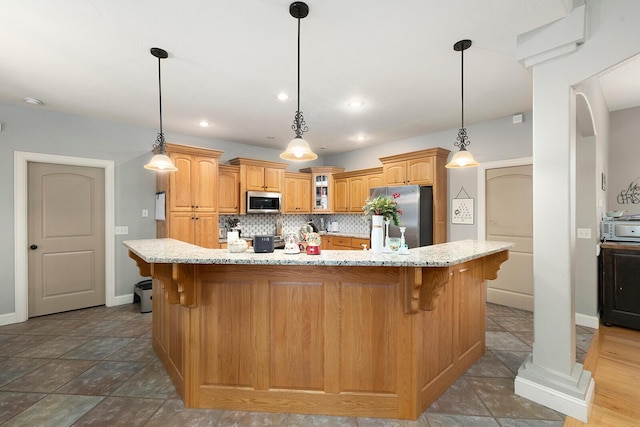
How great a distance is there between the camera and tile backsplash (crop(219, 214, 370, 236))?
18.1 feet

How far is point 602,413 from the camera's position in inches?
78.9

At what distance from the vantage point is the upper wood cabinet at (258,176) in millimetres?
5137

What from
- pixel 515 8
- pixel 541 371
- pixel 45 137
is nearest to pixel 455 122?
pixel 515 8

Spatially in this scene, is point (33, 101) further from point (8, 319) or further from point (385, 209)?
point (385, 209)

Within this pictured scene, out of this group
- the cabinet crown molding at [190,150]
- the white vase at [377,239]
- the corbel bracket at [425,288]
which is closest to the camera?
the corbel bracket at [425,288]

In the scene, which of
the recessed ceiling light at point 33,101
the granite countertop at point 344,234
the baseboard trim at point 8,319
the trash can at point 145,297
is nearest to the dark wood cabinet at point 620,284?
the granite countertop at point 344,234

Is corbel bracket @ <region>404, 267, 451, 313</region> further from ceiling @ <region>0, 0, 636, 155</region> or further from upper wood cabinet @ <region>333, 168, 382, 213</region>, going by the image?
upper wood cabinet @ <region>333, 168, 382, 213</region>

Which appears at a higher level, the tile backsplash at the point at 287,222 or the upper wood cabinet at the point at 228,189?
the upper wood cabinet at the point at 228,189

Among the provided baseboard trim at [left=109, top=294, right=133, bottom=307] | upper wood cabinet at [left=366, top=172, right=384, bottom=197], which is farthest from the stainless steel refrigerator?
baseboard trim at [left=109, top=294, right=133, bottom=307]

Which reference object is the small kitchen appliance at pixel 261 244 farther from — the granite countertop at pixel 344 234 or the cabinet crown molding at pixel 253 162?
the granite countertop at pixel 344 234

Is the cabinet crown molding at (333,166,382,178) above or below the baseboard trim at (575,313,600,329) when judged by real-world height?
above

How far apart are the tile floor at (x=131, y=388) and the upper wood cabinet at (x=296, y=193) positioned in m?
3.16

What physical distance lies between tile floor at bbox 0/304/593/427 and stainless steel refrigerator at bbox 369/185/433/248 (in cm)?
150

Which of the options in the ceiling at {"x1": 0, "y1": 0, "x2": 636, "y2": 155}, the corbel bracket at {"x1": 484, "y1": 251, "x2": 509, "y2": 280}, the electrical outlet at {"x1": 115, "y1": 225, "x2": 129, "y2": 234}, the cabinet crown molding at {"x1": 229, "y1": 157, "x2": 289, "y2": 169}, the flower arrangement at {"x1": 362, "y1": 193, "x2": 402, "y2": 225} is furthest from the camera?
the cabinet crown molding at {"x1": 229, "y1": 157, "x2": 289, "y2": 169}
